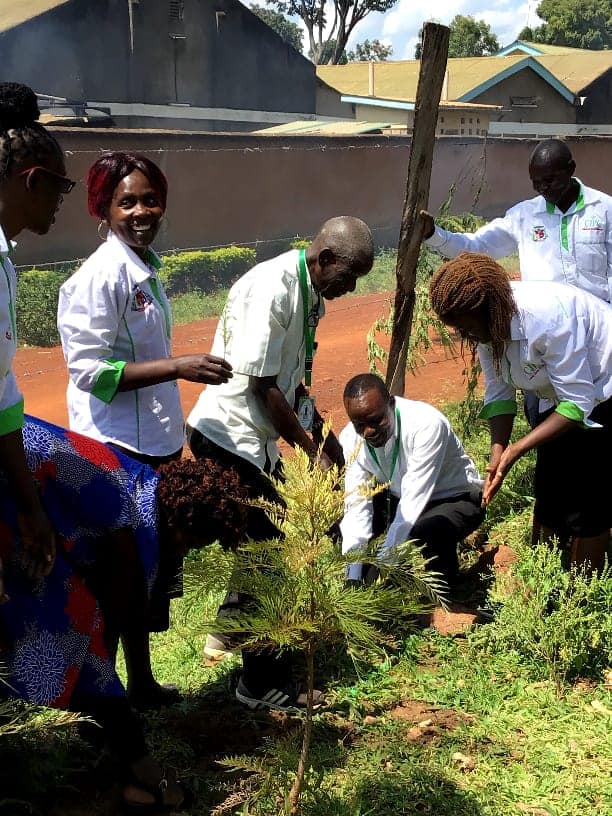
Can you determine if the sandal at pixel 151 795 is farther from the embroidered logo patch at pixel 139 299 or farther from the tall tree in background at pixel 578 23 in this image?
the tall tree in background at pixel 578 23

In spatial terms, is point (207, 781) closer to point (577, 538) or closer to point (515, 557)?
point (577, 538)

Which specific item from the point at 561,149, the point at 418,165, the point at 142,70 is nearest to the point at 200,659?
the point at 418,165

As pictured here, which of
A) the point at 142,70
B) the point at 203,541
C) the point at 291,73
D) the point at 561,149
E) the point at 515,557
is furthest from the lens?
the point at 291,73

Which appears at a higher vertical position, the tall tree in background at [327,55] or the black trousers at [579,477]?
the tall tree in background at [327,55]

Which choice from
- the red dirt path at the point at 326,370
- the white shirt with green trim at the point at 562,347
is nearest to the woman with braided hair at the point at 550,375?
the white shirt with green trim at the point at 562,347

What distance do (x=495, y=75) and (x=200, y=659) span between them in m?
28.1

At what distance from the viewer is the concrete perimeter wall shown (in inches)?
528

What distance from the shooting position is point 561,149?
4.93 metres

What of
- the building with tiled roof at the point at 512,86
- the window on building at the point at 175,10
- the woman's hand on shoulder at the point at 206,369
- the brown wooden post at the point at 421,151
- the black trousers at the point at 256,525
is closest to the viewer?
the woman's hand on shoulder at the point at 206,369

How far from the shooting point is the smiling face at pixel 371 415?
152 inches

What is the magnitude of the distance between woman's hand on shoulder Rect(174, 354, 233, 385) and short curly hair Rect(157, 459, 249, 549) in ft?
1.04

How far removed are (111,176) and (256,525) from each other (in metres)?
1.35

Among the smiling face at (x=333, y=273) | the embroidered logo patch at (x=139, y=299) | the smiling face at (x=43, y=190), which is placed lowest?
the embroidered logo patch at (x=139, y=299)

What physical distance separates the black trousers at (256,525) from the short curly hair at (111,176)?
903mm
